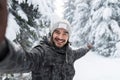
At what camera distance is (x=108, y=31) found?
22516 millimetres

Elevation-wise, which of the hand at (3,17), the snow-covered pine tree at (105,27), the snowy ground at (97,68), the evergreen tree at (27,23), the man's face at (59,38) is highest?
the hand at (3,17)

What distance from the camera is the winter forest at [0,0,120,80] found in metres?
7.00

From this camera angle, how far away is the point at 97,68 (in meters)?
18.3

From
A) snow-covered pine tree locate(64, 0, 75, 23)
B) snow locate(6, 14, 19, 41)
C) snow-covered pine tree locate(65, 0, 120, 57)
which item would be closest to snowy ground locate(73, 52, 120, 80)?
snow-covered pine tree locate(65, 0, 120, 57)

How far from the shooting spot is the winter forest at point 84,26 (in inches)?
275

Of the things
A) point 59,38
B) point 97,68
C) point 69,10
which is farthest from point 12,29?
point 69,10

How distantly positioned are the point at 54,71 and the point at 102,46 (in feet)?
65.3

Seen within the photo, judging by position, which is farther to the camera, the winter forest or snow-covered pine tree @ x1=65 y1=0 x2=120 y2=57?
snow-covered pine tree @ x1=65 y1=0 x2=120 y2=57

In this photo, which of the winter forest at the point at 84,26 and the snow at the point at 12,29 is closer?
the snow at the point at 12,29

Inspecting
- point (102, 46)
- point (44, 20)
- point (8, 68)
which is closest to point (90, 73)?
point (102, 46)

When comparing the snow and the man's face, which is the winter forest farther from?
the man's face

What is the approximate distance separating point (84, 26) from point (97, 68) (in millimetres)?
9261

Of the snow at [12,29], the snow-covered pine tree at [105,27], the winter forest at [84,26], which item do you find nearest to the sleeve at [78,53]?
the snow at [12,29]

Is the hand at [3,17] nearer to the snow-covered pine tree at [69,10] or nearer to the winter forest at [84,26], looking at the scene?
the winter forest at [84,26]
